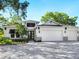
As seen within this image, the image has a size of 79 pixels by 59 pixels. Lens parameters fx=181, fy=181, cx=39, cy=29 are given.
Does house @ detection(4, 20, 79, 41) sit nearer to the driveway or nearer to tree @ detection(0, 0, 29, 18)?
tree @ detection(0, 0, 29, 18)

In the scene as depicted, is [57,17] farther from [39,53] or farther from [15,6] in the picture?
[39,53]

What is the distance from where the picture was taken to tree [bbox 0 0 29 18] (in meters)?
22.5

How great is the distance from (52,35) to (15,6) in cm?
1107

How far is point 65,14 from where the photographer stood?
5506cm

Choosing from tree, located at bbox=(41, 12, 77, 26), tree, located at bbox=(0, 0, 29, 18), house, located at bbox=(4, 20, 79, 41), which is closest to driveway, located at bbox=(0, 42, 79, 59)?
tree, located at bbox=(0, 0, 29, 18)

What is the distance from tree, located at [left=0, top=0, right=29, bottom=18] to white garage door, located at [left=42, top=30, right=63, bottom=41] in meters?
8.49

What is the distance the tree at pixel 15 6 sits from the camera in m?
22.5

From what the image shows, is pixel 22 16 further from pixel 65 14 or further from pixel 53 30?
pixel 65 14

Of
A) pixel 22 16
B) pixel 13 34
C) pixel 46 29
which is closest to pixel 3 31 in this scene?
pixel 13 34

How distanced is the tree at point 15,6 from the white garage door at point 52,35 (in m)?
8.49

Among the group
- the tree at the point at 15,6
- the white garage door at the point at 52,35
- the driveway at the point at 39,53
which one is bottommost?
the driveway at the point at 39,53

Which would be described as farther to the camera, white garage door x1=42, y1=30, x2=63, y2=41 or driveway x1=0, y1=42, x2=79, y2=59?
white garage door x1=42, y1=30, x2=63, y2=41

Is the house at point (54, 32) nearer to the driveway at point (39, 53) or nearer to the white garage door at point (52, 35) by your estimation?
the white garage door at point (52, 35)

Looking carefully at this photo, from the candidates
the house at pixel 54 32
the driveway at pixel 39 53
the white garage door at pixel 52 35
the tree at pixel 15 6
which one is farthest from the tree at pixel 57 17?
the driveway at pixel 39 53
